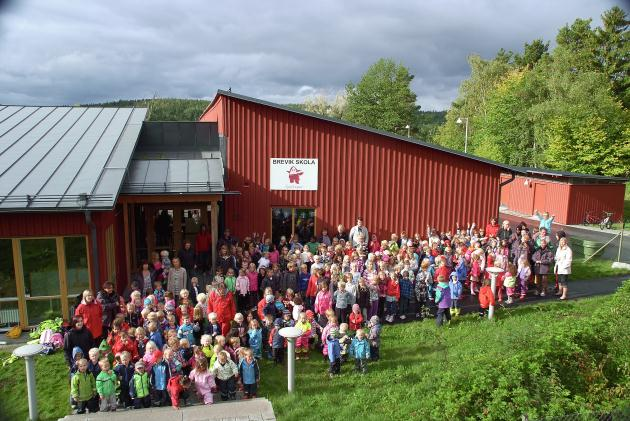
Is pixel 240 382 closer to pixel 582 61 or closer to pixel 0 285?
pixel 0 285

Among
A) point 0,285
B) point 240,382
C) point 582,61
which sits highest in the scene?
point 582,61

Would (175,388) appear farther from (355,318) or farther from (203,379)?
(355,318)

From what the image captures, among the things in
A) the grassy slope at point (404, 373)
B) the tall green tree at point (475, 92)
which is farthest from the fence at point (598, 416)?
the tall green tree at point (475, 92)

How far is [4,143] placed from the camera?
13.6m

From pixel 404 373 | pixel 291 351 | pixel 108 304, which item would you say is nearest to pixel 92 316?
pixel 108 304

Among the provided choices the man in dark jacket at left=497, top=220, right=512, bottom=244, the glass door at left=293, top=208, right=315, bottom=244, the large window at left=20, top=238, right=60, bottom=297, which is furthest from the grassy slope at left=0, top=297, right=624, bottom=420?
the glass door at left=293, top=208, right=315, bottom=244

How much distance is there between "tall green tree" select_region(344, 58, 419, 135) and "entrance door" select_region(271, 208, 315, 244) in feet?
167

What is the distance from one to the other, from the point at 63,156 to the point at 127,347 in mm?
7037

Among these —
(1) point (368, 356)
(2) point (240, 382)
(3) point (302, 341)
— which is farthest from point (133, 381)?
(1) point (368, 356)

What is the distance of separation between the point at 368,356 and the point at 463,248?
5438mm

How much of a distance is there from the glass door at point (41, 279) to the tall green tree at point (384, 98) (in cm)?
5728

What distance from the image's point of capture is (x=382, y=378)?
8.65 meters

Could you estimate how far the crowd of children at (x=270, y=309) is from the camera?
7621 millimetres

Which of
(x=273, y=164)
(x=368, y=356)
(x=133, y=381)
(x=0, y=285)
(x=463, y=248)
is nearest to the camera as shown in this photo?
(x=133, y=381)
